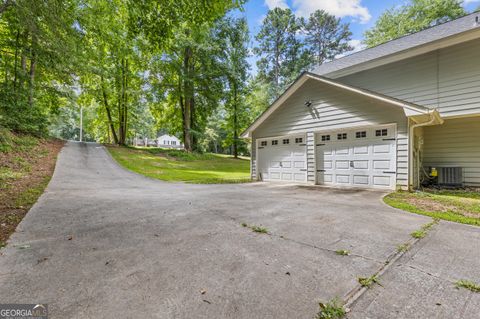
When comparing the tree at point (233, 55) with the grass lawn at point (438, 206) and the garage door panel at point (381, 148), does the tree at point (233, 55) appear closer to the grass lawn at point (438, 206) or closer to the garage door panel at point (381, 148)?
the garage door panel at point (381, 148)

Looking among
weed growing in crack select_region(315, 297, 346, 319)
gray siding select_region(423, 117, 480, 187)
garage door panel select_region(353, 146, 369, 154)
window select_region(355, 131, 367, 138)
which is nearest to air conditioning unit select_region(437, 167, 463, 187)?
gray siding select_region(423, 117, 480, 187)

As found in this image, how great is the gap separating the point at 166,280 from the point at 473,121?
36.1ft

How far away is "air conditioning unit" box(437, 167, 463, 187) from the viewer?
7918 millimetres

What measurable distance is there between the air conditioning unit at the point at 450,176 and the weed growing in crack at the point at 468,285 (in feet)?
26.8

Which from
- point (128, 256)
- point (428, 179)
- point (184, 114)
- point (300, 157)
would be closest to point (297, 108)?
point (300, 157)

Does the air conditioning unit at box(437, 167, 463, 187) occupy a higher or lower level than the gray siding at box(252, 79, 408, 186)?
lower

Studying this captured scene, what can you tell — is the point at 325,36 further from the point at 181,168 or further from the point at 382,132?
the point at 382,132

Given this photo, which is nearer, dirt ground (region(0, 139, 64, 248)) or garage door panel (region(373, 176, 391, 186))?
dirt ground (region(0, 139, 64, 248))

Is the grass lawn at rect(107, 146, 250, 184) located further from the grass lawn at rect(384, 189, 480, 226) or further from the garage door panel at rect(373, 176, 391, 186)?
the grass lawn at rect(384, 189, 480, 226)

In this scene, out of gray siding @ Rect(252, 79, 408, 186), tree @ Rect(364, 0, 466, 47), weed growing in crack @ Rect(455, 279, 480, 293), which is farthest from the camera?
tree @ Rect(364, 0, 466, 47)

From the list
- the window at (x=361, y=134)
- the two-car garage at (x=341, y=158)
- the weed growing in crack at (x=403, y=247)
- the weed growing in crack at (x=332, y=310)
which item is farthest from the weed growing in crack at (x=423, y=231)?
the window at (x=361, y=134)

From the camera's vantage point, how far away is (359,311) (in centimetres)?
162

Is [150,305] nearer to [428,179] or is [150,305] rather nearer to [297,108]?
[297,108]

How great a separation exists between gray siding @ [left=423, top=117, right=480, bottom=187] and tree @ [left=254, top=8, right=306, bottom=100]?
62.7 feet
